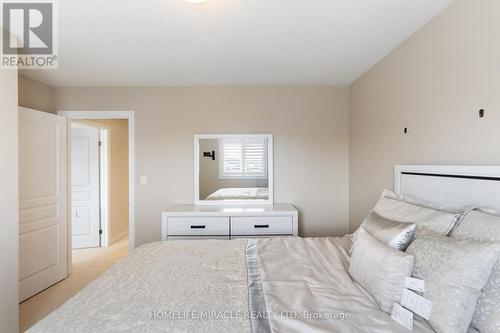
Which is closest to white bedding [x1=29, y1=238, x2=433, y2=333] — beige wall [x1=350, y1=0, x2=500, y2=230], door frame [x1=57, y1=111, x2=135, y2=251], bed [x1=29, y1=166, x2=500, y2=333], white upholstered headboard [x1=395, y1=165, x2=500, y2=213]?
bed [x1=29, y1=166, x2=500, y2=333]

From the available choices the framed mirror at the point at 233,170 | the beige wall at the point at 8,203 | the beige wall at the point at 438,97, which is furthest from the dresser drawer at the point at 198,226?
the beige wall at the point at 438,97

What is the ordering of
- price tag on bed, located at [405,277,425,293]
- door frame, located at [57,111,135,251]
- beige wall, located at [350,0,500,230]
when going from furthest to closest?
door frame, located at [57,111,135,251] → beige wall, located at [350,0,500,230] → price tag on bed, located at [405,277,425,293]

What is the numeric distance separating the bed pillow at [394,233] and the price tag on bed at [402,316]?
28cm

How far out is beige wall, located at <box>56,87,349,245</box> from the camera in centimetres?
315

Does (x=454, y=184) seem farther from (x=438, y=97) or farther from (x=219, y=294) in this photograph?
(x=219, y=294)

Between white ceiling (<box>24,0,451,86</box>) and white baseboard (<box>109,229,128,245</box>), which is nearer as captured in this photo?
white ceiling (<box>24,0,451,86</box>)

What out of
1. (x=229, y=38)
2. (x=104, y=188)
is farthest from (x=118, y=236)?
(x=229, y=38)

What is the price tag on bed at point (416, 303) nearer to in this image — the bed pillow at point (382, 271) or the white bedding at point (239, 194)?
the bed pillow at point (382, 271)

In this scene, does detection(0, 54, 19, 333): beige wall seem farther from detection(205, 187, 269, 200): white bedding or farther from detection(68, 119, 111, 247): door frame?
detection(68, 119, 111, 247): door frame

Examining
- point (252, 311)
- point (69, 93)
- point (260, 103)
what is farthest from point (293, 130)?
point (69, 93)

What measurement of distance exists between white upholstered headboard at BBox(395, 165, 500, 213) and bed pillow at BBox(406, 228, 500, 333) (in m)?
0.42

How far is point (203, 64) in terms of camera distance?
8.12 feet

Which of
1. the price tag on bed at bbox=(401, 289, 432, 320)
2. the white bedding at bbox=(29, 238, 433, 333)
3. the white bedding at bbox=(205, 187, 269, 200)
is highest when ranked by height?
the white bedding at bbox=(205, 187, 269, 200)

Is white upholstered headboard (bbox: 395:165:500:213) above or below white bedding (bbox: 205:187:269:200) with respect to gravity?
above
